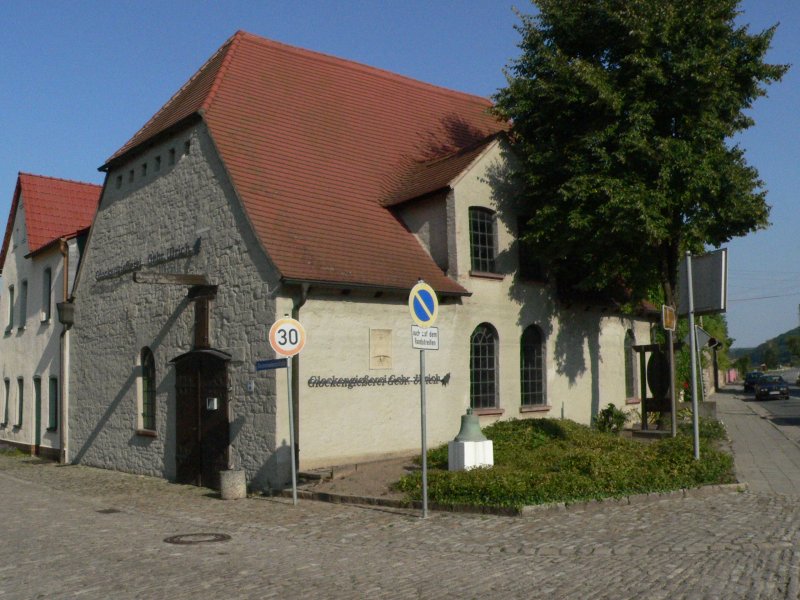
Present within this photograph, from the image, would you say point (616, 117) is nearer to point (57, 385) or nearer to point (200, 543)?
point (200, 543)

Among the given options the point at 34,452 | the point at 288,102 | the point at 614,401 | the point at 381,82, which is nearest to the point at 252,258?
the point at 288,102

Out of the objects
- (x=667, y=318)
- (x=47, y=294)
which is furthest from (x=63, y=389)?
(x=667, y=318)

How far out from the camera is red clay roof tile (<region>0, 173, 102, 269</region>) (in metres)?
26.3

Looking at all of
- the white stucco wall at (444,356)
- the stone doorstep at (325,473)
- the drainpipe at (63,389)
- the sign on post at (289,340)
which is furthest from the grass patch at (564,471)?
the drainpipe at (63,389)

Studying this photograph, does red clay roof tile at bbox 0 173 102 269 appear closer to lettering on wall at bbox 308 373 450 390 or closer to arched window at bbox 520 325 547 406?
lettering on wall at bbox 308 373 450 390

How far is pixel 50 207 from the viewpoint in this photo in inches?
1079

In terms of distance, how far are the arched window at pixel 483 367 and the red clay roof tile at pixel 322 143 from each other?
1549 mm

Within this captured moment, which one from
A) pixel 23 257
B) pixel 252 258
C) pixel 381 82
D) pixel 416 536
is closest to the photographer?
pixel 416 536

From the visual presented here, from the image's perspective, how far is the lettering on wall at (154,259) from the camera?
55.6ft

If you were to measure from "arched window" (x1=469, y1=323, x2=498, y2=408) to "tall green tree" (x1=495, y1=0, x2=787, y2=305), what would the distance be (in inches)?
92.4

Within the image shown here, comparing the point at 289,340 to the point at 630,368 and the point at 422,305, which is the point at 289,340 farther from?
the point at 630,368

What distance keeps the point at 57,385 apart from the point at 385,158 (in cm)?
1158

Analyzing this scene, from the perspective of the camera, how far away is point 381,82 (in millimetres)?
22688

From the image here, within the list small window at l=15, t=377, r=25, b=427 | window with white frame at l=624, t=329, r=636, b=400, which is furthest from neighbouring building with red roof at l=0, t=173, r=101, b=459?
window with white frame at l=624, t=329, r=636, b=400
